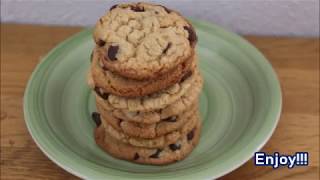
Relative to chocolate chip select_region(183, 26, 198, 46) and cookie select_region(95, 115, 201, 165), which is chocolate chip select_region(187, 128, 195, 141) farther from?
chocolate chip select_region(183, 26, 198, 46)

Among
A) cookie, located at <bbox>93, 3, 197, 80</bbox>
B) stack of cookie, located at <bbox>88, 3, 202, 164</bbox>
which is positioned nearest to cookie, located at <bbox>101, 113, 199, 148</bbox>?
stack of cookie, located at <bbox>88, 3, 202, 164</bbox>

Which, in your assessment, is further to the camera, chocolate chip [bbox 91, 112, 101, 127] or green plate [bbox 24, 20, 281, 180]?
chocolate chip [bbox 91, 112, 101, 127]

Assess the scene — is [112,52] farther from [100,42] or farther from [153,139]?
[153,139]

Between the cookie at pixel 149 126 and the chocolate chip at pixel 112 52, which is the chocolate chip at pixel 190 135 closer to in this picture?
the cookie at pixel 149 126

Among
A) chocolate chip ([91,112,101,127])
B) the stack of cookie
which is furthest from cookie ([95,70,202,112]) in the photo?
chocolate chip ([91,112,101,127])

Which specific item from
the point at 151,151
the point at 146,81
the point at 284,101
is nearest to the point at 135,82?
the point at 146,81

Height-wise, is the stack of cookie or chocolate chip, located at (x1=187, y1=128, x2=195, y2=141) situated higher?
the stack of cookie

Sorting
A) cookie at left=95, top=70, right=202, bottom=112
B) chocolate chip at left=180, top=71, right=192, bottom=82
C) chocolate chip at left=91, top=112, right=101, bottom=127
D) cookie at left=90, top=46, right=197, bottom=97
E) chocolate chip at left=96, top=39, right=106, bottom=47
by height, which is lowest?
chocolate chip at left=91, top=112, right=101, bottom=127
